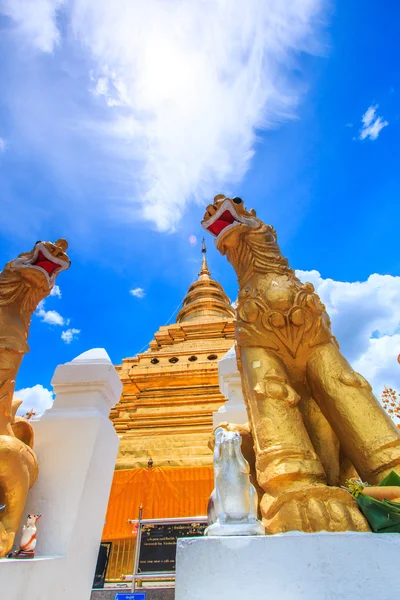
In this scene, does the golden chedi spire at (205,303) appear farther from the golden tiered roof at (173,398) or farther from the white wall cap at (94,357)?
the white wall cap at (94,357)

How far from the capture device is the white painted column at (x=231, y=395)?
322 centimetres

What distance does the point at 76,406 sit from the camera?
3.22m

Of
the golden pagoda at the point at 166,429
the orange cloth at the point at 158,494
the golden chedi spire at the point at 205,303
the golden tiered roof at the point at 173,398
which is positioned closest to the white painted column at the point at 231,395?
the golden pagoda at the point at 166,429

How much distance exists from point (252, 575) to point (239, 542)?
4.2 inches

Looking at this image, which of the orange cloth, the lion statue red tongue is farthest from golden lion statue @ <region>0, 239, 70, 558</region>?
the orange cloth

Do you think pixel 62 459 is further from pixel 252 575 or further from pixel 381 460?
pixel 381 460

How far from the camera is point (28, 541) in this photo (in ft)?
7.42

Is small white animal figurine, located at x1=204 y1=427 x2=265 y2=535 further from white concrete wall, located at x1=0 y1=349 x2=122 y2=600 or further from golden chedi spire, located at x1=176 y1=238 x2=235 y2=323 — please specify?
golden chedi spire, located at x1=176 y1=238 x2=235 y2=323

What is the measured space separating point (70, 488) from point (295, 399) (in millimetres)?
1778

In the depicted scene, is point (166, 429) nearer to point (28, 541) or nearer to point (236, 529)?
point (28, 541)

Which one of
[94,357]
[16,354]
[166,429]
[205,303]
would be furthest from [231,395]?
[205,303]

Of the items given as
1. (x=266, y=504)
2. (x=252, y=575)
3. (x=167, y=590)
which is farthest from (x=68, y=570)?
(x=167, y=590)

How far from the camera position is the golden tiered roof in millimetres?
8227

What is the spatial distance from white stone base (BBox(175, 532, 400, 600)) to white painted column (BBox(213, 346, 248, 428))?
1831 millimetres
